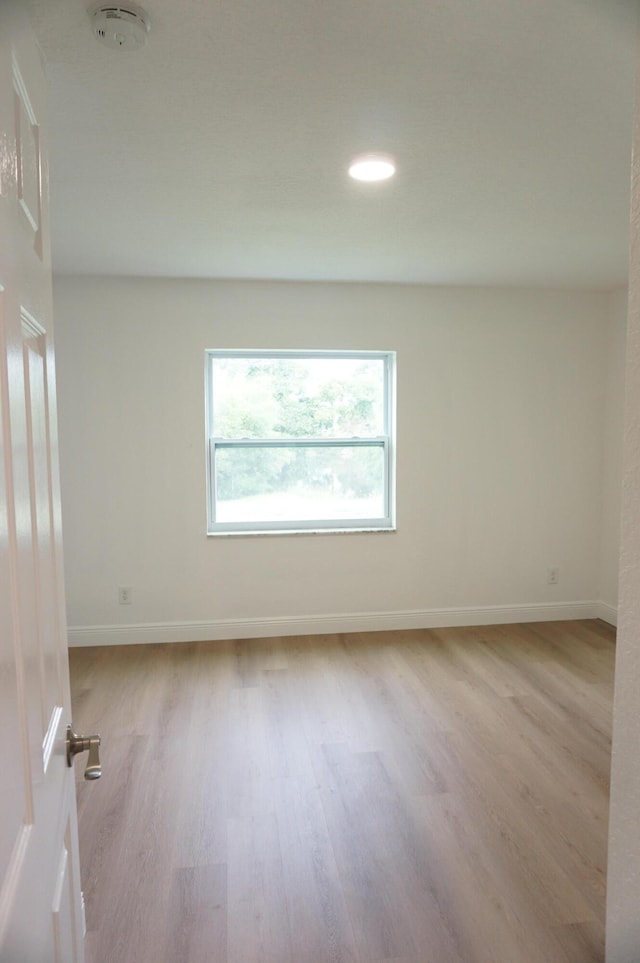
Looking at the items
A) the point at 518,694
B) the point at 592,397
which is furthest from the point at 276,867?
the point at 592,397

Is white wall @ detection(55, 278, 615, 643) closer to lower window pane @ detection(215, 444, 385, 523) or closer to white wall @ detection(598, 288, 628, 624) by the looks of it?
white wall @ detection(598, 288, 628, 624)

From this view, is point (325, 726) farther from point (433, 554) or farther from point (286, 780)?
point (433, 554)

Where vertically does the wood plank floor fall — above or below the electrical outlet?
below

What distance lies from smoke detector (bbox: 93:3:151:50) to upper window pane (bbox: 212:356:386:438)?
278 centimetres

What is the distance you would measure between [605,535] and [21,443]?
4.54m

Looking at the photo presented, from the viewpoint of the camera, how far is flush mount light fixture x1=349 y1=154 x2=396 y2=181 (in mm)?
2051

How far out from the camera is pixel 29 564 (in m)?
0.82

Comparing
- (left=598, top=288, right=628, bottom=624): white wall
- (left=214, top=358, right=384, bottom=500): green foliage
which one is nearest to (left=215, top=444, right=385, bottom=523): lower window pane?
(left=214, top=358, right=384, bottom=500): green foliage

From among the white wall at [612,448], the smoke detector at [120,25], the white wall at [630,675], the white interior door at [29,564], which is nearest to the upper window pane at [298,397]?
the white wall at [612,448]

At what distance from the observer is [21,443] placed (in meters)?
0.77

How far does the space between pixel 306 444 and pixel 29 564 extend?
3476 millimetres

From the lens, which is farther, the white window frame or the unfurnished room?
the white window frame

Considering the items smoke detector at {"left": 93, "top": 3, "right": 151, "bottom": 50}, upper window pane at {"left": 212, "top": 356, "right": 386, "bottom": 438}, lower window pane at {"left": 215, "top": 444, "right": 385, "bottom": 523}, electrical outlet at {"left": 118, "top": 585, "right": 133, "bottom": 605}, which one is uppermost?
smoke detector at {"left": 93, "top": 3, "right": 151, "bottom": 50}

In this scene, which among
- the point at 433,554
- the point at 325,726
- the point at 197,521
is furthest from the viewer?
the point at 433,554
